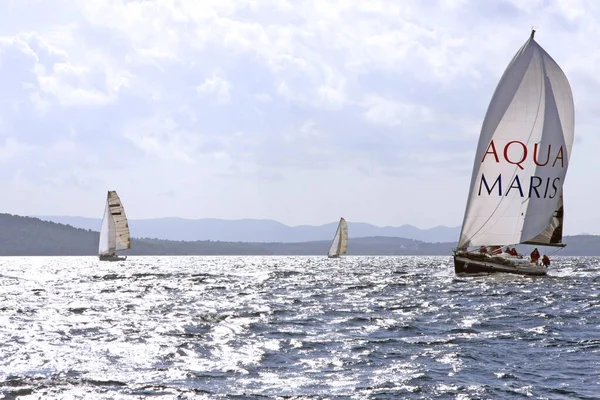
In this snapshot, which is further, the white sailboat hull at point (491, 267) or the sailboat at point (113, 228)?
the sailboat at point (113, 228)

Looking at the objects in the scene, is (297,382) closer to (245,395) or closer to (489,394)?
(245,395)

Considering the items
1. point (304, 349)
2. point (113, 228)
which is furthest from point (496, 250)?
point (113, 228)

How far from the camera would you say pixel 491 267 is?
54.7 metres

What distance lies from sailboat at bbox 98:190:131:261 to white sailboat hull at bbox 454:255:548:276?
2206 inches

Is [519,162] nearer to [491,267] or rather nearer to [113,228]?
[491,267]

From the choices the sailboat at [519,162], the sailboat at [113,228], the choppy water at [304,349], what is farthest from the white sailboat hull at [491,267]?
the sailboat at [113,228]

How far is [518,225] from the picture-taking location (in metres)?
56.2

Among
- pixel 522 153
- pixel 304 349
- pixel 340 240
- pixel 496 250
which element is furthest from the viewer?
pixel 340 240

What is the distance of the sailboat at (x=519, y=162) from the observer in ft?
179

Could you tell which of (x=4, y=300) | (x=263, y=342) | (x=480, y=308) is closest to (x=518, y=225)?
(x=480, y=308)

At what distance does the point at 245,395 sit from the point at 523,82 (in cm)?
4364

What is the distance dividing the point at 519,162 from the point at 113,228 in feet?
217

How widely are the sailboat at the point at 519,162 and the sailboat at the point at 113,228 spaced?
5652 cm

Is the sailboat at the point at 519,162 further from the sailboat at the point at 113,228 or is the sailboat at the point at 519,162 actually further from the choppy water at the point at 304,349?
the sailboat at the point at 113,228
